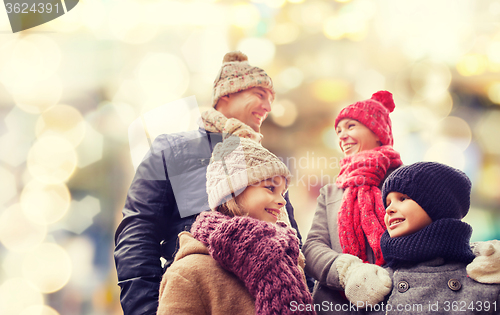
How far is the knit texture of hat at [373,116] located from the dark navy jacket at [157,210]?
46 cm

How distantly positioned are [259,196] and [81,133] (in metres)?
0.96

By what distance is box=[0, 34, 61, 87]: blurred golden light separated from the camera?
1287 mm

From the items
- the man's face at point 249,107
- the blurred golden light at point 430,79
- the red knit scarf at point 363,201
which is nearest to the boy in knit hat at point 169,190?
the man's face at point 249,107

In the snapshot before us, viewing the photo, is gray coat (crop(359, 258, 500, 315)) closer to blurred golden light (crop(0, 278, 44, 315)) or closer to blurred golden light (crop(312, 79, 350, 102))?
blurred golden light (crop(312, 79, 350, 102))

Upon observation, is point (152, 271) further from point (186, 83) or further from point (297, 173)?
point (186, 83)

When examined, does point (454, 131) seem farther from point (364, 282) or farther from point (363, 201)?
point (364, 282)

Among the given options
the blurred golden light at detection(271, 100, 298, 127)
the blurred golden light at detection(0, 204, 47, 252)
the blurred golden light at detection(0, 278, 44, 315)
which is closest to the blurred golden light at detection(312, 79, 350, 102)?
the blurred golden light at detection(271, 100, 298, 127)

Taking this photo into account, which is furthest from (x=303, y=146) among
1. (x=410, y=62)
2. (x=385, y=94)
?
(x=410, y=62)

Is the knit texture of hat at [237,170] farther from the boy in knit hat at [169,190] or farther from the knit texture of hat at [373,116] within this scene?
the knit texture of hat at [373,116]

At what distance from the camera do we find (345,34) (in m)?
1.40

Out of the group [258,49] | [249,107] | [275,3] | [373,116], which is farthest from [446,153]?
[275,3]

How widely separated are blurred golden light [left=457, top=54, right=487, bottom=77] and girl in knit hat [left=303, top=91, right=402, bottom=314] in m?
0.50

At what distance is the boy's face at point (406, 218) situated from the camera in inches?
31.0

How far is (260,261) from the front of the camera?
707 mm
